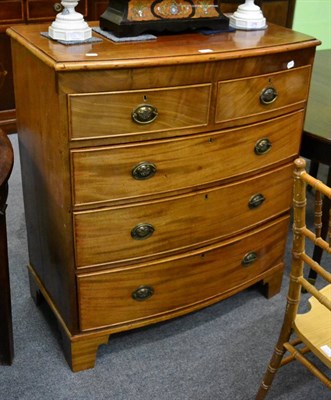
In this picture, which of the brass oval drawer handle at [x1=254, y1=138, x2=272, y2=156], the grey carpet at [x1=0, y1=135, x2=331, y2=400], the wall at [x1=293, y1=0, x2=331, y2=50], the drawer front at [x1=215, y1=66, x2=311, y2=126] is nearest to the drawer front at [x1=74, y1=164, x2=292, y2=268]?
the brass oval drawer handle at [x1=254, y1=138, x2=272, y2=156]

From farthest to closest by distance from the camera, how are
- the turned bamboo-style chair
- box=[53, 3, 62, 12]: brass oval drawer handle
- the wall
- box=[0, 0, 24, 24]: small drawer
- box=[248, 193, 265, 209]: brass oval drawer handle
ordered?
1. the wall
2. box=[53, 3, 62, 12]: brass oval drawer handle
3. box=[0, 0, 24, 24]: small drawer
4. box=[248, 193, 265, 209]: brass oval drawer handle
5. the turned bamboo-style chair

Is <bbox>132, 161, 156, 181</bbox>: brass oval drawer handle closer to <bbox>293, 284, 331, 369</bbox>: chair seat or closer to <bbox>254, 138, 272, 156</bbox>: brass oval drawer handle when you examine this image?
<bbox>254, 138, 272, 156</bbox>: brass oval drawer handle

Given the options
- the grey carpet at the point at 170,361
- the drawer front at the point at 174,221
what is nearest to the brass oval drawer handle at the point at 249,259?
the drawer front at the point at 174,221

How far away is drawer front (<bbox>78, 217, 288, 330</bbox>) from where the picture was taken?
192 cm

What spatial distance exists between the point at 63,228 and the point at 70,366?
21.8 inches

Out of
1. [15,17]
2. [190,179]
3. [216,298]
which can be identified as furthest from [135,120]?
[15,17]

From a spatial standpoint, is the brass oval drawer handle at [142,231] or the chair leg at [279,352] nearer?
the chair leg at [279,352]

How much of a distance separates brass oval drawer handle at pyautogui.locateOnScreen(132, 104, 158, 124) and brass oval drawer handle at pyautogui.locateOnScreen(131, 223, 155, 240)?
0.36m

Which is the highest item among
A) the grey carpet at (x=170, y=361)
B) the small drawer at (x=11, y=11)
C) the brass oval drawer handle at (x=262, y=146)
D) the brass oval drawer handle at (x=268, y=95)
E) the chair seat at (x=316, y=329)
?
the brass oval drawer handle at (x=268, y=95)

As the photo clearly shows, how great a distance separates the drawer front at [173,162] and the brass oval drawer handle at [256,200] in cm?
12

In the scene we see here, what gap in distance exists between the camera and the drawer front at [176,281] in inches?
75.7

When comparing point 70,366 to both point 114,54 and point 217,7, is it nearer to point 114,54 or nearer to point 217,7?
point 114,54

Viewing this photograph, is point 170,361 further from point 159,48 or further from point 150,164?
point 159,48

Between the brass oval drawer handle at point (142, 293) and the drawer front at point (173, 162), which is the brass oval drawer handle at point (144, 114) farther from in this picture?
the brass oval drawer handle at point (142, 293)
